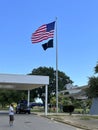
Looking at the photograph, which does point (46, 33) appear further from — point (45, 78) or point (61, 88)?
point (61, 88)

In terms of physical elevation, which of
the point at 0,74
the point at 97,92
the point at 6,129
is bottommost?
the point at 6,129

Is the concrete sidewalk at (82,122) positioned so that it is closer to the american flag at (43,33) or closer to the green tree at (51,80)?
the american flag at (43,33)

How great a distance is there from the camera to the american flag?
46.9m

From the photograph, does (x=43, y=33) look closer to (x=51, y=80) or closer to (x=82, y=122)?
(x=82, y=122)

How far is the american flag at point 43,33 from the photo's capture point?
Answer: 46.9m

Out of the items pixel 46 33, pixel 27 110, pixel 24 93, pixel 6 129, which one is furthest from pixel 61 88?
pixel 6 129

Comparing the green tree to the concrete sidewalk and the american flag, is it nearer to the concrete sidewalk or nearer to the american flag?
the american flag

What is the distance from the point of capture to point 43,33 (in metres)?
47.8

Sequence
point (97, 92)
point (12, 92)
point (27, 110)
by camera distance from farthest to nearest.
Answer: point (12, 92) → point (27, 110) → point (97, 92)

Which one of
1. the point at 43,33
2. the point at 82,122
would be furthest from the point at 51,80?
the point at 82,122

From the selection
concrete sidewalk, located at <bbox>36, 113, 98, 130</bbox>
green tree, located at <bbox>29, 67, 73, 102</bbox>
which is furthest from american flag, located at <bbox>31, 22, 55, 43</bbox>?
green tree, located at <bbox>29, 67, 73, 102</bbox>

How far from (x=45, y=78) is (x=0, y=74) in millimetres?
5928

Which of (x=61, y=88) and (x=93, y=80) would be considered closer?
(x=93, y=80)

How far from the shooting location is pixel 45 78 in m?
51.2
